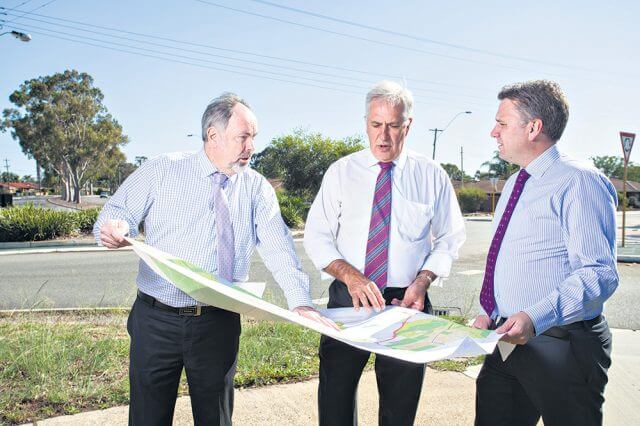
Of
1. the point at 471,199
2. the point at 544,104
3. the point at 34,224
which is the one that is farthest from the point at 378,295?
the point at 471,199

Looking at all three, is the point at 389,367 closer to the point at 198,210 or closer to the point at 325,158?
the point at 198,210

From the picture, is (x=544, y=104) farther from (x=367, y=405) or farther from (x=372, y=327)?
(x=367, y=405)

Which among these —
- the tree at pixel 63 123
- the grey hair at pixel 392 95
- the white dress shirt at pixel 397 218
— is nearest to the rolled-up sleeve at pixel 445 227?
the white dress shirt at pixel 397 218

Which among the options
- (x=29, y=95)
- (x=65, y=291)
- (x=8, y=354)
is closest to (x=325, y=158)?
(x=65, y=291)

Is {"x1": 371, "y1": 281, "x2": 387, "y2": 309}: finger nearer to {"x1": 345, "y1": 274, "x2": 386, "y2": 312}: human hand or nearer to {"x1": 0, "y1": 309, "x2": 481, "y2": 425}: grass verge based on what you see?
{"x1": 345, "y1": 274, "x2": 386, "y2": 312}: human hand

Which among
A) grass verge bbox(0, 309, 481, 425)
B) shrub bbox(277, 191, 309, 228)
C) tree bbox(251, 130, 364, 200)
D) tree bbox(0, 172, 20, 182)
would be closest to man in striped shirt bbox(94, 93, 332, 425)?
grass verge bbox(0, 309, 481, 425)

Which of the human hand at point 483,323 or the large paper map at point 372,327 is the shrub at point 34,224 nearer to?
the large paper map at point 372,327

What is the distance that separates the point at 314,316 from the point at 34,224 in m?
18.4

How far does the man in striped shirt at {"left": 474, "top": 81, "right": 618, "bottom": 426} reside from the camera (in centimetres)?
192

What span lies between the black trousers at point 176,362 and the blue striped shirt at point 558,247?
123 centimetres

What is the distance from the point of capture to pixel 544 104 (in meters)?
2.06

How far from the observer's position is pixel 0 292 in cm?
862

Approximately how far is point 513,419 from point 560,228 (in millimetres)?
859

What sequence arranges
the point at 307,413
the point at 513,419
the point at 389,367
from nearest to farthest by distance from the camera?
1. the point at 513,419
2. the point at 389,367
3. the point at 307,413
